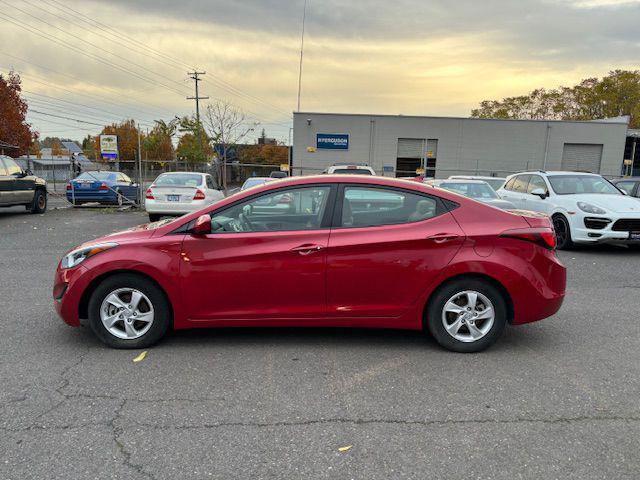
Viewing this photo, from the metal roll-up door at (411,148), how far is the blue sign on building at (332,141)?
158 inches

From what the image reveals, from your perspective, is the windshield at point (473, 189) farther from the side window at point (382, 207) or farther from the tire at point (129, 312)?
the tire at point (129, 312)

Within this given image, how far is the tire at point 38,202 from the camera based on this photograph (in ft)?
49.7

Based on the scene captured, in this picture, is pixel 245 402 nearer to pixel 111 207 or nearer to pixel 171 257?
pixel 171 257

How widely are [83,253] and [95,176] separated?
15.9 meters

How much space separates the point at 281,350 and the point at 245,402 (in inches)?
37.4

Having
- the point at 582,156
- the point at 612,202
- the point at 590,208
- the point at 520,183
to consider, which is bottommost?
the point at 590,208

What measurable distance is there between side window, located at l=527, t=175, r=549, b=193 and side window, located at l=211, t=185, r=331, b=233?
784cm

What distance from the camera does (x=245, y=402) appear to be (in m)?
3.28

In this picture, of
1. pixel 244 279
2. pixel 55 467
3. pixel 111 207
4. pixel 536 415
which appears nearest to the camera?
pixel 55 467

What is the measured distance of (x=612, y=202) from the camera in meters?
9.09

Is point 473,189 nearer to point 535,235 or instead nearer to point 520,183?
point 520,183

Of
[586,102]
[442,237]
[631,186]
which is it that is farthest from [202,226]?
[586,102]

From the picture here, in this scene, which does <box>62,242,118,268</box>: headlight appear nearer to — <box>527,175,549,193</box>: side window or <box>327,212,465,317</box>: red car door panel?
<box>327,212,465,317</box>: red car door panel

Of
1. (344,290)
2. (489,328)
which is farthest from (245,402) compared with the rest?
(489,328)
